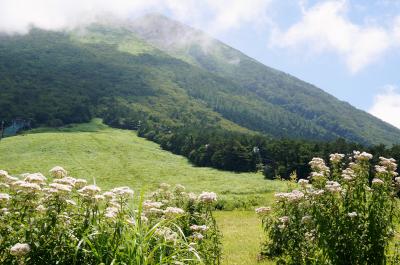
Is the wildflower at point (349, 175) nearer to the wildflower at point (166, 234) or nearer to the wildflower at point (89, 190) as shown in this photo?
the wildflower at point (166, 234)

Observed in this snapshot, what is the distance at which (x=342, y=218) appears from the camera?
11695mm

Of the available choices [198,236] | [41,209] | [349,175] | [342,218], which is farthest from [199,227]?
[349,175]

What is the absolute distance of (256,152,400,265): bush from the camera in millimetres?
11414

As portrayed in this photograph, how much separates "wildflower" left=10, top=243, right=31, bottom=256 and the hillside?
54943mm

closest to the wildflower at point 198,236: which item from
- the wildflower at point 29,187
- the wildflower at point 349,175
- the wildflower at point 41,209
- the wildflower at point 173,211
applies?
the wildflower at point 173,211

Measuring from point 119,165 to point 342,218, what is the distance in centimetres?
10763

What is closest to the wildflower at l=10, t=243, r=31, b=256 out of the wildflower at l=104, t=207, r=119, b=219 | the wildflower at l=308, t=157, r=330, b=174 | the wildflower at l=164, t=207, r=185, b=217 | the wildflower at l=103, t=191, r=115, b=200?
the wildflower at l=104, t=207, r=119, b=219

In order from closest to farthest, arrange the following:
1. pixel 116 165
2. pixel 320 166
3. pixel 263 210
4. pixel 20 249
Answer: pixel 20 249 → pixel 320 166 → pixel 263 210 → pixel 116 165

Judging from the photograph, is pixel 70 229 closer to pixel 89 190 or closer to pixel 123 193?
pixel 89 190

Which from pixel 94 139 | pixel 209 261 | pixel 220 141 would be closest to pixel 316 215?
pixel 209 261

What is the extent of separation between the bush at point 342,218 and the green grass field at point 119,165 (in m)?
49.8

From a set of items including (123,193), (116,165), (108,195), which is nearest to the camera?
(108,195)

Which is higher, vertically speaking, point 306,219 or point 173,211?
point 306,219

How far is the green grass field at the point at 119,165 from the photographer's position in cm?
8550
